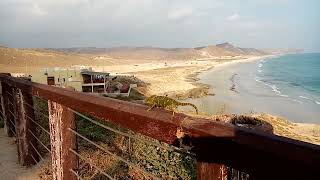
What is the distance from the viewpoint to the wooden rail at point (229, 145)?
0.98m

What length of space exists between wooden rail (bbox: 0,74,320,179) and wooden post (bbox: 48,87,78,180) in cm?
120

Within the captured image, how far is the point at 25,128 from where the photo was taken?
498 centimetres

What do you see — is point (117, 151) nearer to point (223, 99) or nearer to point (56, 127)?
point (56, 127)

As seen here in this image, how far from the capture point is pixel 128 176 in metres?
5.63

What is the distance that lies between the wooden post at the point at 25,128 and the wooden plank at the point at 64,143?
194 cm

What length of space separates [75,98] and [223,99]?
30775 mm

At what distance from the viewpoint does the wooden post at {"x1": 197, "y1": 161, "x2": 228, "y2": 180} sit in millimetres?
1295

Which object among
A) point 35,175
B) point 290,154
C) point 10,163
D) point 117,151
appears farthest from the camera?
point 117,151

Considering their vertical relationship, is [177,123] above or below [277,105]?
above

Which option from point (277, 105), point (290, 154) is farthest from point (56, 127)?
point (277, 105)

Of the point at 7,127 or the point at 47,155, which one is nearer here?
the point at 47,155

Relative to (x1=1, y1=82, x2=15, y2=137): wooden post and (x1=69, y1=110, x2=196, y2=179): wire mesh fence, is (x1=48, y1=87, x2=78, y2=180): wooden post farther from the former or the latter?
(x1=1, y1=82, x2=15, y2=137): wooden post

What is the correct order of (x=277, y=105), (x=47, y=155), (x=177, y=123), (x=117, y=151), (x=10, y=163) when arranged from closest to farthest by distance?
(x=177, y=123) → (x=10, y=163) → (x=47, y=155) → (x=117, y=151) → (x=277, y=105)

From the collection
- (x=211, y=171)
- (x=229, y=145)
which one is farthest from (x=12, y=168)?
(x=229, y=145)
